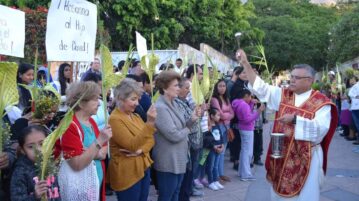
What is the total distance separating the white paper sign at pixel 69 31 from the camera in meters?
3.81

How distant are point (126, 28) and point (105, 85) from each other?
16.4m

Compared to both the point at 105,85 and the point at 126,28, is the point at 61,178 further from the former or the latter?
the point at 126,28

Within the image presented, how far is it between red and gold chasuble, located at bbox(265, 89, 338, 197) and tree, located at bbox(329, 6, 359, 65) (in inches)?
968

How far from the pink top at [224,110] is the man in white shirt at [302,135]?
96.7 inches

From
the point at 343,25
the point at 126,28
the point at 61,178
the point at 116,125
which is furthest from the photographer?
the point at 343,25

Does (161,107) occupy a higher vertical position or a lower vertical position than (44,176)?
higher

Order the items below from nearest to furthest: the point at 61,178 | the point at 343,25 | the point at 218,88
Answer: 1. the point at 61,178
2. the point at 218,88
3. the point at 343,25

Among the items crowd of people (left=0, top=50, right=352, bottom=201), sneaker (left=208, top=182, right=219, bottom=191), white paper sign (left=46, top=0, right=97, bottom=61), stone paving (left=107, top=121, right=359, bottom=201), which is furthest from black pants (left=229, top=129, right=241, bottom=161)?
white paper sign (left=46, top=0, right=97, bottom=61)

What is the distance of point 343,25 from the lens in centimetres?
2794

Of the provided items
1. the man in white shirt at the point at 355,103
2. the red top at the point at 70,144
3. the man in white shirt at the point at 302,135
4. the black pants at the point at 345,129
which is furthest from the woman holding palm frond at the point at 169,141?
the black pants at the point at 345,129

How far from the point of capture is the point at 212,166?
22.9ft

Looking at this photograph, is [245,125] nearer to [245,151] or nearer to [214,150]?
[245,151]

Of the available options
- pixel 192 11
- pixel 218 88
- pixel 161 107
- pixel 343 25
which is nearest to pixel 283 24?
pixel 343 25

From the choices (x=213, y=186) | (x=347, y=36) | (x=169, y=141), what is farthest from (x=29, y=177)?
(x=347, y=36)
